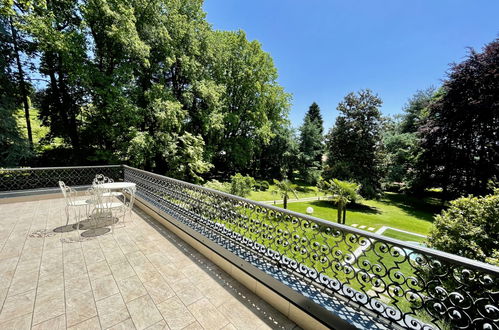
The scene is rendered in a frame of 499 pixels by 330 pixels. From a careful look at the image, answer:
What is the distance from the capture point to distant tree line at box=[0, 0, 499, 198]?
355 inches

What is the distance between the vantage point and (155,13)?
10.9m

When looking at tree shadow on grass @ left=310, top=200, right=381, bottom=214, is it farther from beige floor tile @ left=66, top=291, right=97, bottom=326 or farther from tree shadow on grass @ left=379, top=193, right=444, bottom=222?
beige floor tile @ left=66, top=291, right=97, bottom=326

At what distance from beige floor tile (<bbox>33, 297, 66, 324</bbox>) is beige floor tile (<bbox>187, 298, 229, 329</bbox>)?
1.48 m

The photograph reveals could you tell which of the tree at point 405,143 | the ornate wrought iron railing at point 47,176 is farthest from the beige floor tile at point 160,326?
the tree at point 405,143

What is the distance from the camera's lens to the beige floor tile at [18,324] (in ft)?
6.42

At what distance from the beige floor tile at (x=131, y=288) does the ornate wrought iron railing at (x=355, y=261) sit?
132 cm

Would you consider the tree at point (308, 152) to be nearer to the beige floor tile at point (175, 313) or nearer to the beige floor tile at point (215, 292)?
the beige floor tile at point (215, 292)

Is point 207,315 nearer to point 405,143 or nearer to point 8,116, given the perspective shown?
point 8,116

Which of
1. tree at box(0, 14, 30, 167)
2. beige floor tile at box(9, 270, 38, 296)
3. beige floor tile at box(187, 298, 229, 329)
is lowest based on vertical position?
beige floor tile at box(187, 298, 229, 329)

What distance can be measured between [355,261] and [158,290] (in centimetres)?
254

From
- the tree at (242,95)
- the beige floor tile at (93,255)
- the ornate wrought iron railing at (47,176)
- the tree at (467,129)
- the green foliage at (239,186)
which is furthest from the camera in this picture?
the tree at (242,95)

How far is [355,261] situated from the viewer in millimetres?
1944

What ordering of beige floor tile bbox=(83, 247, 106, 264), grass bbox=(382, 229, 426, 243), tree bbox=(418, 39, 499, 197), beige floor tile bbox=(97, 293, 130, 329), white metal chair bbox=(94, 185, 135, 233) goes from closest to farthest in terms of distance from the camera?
beige floor tile bbox=(97, 293, 130, 329)
beige floor tile bbox=(83, 247, 106, 264)
white metal chair bbox=(94, 185, 135, 233)
grass bbox=(382, 229, 426, 243)
tree bbox=(418, 39, 499, 197)

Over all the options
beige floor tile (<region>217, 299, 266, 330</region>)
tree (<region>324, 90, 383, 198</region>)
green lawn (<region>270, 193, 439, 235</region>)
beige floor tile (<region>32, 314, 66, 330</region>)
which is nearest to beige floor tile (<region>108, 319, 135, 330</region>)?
beige floor tile (<region>32, 314, 66, 330</region>)
